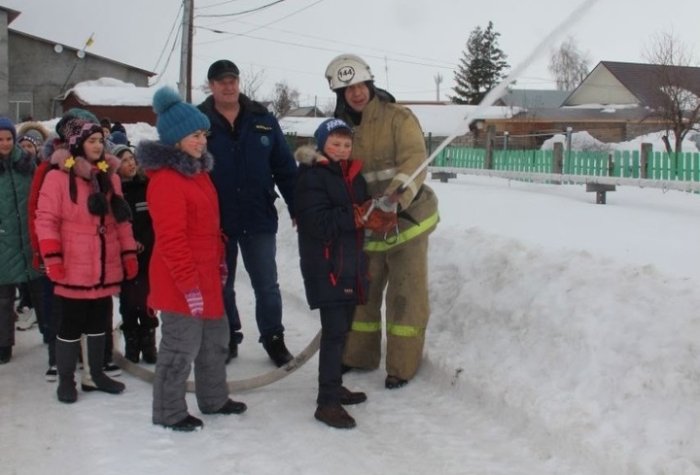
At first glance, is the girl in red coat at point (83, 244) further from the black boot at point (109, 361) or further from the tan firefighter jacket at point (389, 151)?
the tan firefighter jacket at point (389, 151)

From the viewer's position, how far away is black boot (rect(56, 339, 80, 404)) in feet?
15.9

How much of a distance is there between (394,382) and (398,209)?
3.91ft

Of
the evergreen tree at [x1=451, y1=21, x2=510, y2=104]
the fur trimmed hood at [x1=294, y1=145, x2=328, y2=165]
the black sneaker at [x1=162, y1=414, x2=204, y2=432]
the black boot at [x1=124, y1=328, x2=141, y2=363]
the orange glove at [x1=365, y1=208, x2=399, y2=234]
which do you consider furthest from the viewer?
the evergreen tree at [x1=451, y1=21, x2=510, y2=104]

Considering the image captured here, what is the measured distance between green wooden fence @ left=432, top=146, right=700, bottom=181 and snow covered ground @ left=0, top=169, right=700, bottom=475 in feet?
26.9

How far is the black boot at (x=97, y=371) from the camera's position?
5.00m

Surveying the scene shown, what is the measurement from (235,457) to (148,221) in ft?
7.52

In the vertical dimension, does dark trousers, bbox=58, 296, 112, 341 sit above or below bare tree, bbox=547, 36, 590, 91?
below

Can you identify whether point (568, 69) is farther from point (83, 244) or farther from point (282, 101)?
point (83, 244)

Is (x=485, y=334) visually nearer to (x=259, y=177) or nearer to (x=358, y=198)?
(x=358, y=198)

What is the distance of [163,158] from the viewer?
4219 millimetres

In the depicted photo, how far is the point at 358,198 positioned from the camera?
4.54 metres

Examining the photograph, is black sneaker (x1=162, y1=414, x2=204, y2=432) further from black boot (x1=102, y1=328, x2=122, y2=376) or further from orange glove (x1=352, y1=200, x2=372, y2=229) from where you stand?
orange glove (x1=352, y1=200, x2=372, y2=229)

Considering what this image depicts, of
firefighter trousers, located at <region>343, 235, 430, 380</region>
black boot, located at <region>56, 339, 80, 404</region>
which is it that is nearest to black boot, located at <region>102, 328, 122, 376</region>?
black boot, located at <region>56, 339, 80, 404</region>

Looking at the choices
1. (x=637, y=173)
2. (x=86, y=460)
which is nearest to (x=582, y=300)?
(x=86, y=460)
